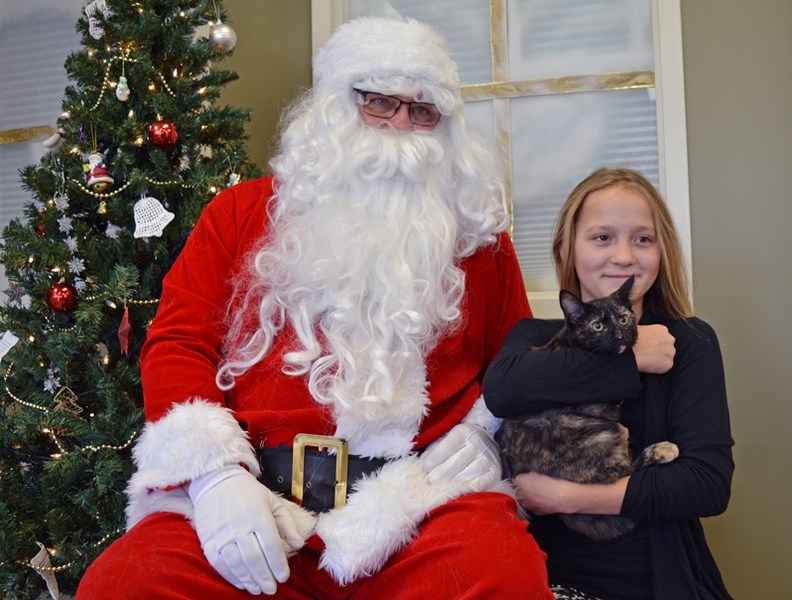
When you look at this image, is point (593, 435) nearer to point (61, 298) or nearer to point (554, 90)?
point (61, 298)

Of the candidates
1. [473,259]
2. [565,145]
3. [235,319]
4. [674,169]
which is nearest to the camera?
[235,319]

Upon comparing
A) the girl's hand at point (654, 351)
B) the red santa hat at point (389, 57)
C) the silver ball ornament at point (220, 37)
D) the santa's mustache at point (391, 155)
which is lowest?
the girl's hand at point (654, 351)

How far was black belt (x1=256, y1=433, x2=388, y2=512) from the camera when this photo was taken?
5.37ft

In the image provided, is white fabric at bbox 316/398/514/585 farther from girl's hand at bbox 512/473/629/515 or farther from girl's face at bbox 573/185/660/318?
girl's face at bbox 573/185/660/318

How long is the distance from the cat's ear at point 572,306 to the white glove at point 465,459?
337 mm

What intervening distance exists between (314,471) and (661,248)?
36.4 inches

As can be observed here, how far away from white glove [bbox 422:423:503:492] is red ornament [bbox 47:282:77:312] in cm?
107

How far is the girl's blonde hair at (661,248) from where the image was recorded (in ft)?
5.92

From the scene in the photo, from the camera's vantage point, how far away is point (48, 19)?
3.27m

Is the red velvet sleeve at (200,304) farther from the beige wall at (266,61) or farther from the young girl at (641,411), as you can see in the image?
the beige wall at (266,61)

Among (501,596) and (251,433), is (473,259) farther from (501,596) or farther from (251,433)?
(501,596)

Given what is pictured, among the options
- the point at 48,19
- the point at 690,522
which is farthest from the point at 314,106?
the point at 48,19

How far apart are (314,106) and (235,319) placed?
64cm

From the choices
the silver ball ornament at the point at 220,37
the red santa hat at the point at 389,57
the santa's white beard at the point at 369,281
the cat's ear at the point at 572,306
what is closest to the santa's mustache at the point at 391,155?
the santa's white beard at the point at 369,281
